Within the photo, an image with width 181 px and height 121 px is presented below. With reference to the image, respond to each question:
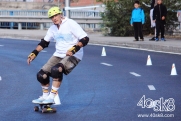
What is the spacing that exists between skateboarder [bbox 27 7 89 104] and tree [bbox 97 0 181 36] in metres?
20.8

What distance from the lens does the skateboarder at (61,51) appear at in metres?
11.3

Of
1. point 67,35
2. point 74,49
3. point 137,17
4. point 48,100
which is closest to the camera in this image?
point 48,100

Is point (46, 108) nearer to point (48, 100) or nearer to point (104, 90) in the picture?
point (48, 100)

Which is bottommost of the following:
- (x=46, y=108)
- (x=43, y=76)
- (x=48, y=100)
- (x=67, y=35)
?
(x=46, y=108)

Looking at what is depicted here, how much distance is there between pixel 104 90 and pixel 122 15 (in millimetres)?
18952

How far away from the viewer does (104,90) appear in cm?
1412

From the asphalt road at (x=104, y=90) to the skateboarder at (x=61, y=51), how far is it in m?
0.44

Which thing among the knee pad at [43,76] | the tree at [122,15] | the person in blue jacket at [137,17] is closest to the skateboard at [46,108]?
the knee pad at [43,76]

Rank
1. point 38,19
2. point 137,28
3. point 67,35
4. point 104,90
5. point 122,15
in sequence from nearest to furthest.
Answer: point 67,35 → point 104,90 → point 137,28 → point 122,15 → point 38,19

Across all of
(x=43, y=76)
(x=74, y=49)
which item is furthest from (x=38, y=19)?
(x=74, y=49)

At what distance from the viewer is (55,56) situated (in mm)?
11742

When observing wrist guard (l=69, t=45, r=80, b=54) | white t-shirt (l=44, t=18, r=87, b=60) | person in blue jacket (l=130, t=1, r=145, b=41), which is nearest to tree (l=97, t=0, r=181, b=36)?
person in blue jacket (l=130, t=1, r=145, b=41)

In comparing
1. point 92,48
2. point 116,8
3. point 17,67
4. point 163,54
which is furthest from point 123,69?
point 116,8

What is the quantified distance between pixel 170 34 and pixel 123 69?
47.7 ft
